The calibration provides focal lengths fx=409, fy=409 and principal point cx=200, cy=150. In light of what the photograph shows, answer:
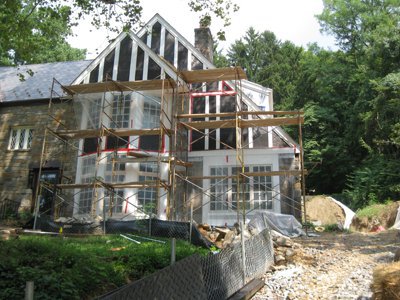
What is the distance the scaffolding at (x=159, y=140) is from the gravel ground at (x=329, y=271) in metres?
4.21

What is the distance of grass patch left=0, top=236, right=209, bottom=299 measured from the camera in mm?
5691

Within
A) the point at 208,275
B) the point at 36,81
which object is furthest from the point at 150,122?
the point at 208,275

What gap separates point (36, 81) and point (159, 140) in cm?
996

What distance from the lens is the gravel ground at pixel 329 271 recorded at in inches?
310

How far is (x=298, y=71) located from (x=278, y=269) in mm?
34592

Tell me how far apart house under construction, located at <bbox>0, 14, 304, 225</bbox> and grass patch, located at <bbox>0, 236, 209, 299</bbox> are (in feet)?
22.6

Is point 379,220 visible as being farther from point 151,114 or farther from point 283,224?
point 151,114

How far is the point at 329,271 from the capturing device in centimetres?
923

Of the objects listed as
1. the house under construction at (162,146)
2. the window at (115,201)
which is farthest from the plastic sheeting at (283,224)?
the window at (115,201)

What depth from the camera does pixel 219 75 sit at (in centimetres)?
1727

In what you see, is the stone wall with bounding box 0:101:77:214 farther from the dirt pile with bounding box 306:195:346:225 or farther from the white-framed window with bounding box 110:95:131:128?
the dirt pile with bounding box 306:195:346:225

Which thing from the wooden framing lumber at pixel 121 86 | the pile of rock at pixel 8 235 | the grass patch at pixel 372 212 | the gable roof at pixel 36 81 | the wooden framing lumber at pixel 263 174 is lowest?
the pile of rock at pixel 8 235

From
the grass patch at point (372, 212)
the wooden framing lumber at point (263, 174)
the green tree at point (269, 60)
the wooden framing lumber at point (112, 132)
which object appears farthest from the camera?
the green tree at point (269, 60)

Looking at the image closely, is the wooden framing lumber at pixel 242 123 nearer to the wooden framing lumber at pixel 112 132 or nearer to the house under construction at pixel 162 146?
the house under construction at pixel 162 146
